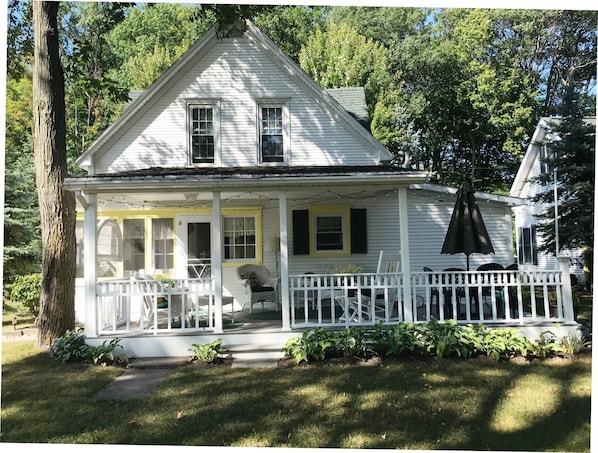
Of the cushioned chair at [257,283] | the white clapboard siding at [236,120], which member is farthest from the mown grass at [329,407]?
the white clapboard siding at [236,120]

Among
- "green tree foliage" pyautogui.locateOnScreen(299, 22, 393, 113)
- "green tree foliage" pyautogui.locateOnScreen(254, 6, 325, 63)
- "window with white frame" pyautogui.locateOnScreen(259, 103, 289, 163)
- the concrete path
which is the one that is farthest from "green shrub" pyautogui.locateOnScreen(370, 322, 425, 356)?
"green tree foliage" pyautogui.locateOnScreen(254, 6, 325, 63)

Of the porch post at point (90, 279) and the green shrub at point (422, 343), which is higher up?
the porch post at point (90, 279)

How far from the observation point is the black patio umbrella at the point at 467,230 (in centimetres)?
793

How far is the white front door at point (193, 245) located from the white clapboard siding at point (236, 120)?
1.72 meters

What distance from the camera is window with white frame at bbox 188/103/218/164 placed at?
10922 mm

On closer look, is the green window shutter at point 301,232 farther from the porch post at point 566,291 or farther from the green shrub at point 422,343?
the porch post at point 566,291

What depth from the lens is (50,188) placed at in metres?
8.71

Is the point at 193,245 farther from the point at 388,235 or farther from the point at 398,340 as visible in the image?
the point at 398,340

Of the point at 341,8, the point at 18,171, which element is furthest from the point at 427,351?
the point at 341,8

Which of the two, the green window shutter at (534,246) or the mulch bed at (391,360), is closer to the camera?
the mulch bed at (391,360)

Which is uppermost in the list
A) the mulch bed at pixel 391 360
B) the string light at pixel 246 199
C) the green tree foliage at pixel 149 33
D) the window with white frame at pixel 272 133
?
the green tree foliage at pixel 149 33

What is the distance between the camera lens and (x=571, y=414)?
5.00 metres

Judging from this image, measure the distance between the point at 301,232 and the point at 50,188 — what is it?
5746 mm

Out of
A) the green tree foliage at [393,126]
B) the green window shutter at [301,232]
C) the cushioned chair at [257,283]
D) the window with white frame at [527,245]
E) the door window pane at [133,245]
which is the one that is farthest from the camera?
the green tree foliage at [393,126]
